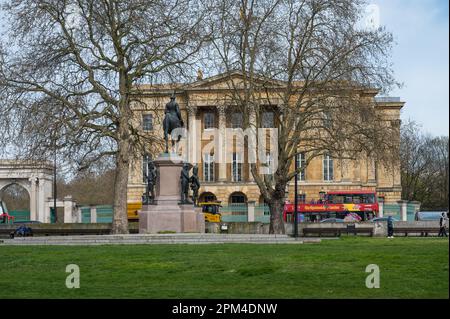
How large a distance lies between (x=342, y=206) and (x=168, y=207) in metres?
40.2

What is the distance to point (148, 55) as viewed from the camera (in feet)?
136

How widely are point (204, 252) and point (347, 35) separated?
21358 millimetres

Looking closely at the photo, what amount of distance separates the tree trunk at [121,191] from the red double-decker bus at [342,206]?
3130cm

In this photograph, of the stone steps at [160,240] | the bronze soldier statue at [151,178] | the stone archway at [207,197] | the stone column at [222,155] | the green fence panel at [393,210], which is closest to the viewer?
the stone steps at [160,240]

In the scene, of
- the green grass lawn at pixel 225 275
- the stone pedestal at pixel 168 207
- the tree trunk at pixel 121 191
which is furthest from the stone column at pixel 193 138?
the green grass lawn at pixel 225 275

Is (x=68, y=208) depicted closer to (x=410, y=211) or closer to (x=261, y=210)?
(x=261, y=210)

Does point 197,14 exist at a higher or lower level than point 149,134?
higher

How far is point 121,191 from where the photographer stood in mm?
42125

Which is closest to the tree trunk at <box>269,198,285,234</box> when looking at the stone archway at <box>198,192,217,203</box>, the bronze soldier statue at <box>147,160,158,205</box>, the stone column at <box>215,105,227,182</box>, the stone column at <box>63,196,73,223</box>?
the bronze soldier statue at <box>147,160,158,205</box>

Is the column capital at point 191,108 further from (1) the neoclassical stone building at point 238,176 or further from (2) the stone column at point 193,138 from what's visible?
(1) the neoclassical stone building at point 238,176

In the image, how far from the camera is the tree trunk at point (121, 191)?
41438mm

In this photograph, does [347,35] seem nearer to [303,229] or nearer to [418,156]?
[303,229]
